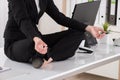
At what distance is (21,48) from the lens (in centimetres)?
182

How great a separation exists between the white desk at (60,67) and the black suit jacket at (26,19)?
21cm

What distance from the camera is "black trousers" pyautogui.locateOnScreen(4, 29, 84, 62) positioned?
181cm

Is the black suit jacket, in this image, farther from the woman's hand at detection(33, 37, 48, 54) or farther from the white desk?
the white desk

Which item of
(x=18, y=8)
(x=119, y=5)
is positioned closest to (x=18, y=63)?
(x=18, y=8)

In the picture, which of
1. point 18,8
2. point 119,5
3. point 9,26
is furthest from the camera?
point 119,5

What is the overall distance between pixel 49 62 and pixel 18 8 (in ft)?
1.41

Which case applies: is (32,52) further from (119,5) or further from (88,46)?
(119,5)

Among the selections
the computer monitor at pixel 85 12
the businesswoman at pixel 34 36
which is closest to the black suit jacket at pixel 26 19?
the businesswoman at pixel 34 36

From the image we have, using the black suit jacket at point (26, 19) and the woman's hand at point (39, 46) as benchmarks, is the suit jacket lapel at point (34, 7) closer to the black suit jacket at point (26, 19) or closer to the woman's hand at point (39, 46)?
the black suit jacket at point (26, 19)

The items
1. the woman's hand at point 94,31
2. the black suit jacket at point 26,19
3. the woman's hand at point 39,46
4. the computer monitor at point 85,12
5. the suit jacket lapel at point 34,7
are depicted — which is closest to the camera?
the woman's hand at point 39,46

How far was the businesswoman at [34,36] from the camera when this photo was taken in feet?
5.67

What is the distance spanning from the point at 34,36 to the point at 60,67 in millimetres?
312

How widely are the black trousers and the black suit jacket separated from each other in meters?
0.06

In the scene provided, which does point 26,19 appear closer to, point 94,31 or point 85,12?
point 94,31
